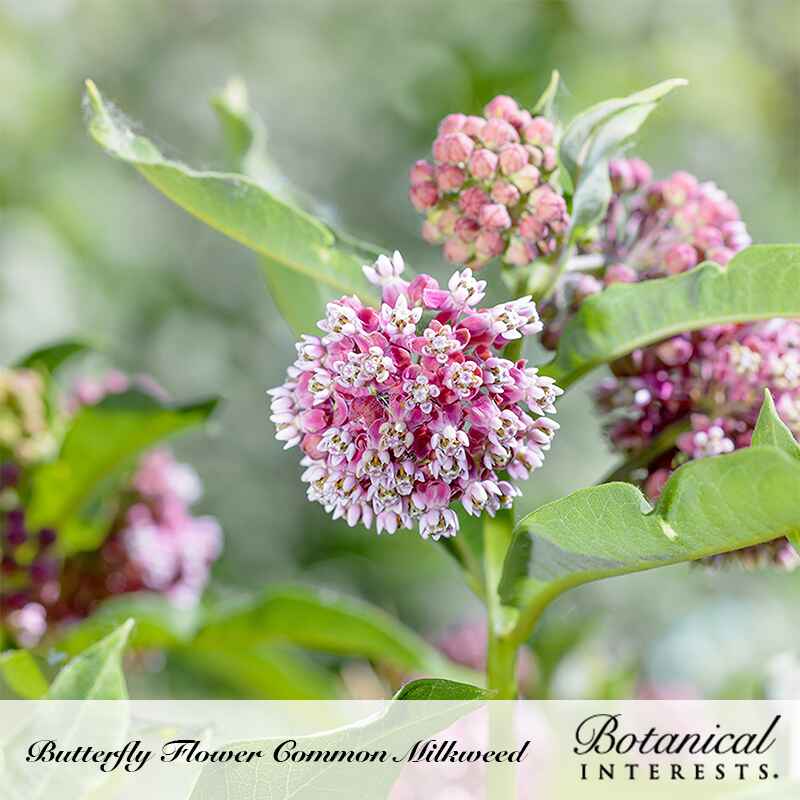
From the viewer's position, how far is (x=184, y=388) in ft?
12.9

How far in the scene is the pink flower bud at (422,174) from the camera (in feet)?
3.86

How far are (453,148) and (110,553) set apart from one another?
991 mm

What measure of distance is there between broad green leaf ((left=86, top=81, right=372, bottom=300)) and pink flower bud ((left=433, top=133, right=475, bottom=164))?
0.12 meters

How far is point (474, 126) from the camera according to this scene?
116 cm

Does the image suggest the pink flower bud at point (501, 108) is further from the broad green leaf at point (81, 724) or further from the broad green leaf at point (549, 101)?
the broad green leaf at point (81, 724)

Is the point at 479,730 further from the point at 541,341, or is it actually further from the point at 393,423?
the point at 393,423

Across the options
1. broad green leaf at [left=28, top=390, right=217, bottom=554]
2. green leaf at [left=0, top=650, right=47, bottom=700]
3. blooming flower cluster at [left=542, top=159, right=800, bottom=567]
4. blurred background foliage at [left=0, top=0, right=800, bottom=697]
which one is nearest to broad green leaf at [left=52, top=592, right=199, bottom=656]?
broad green leaf at [left=28, top=390, right=217, bottom=554]

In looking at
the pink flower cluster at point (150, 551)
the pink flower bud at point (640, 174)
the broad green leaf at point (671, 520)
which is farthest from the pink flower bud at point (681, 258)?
the pink flower cluster at point (150, 551)

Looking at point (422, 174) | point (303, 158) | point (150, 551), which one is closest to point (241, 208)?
point (422, 174)

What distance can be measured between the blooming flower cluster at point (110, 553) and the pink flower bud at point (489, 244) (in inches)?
28.5

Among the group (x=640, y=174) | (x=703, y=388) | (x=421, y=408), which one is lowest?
(x=703, y=388)

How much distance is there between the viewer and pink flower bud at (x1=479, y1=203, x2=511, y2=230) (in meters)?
1.10

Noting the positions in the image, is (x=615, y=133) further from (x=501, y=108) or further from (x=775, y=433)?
(x=775, y=433)

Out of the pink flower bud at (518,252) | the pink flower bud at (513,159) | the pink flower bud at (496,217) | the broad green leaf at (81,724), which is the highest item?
the pink flower bud at (513,159)
